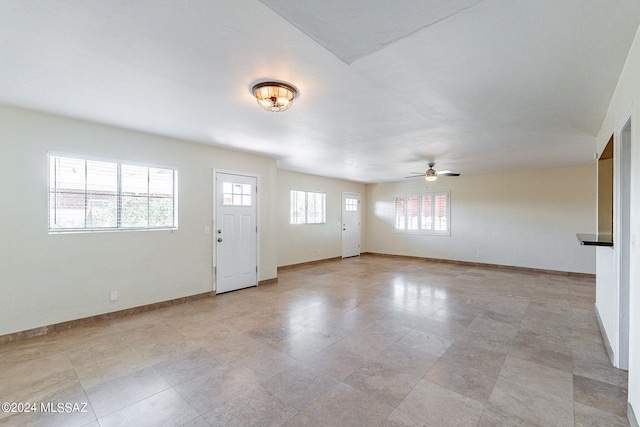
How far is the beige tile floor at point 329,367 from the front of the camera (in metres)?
1.98

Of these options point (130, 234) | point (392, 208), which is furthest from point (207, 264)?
point (392, 208)

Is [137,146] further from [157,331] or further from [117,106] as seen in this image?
[157,331]

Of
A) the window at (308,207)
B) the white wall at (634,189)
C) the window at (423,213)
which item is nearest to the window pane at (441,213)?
the window at (423,213)

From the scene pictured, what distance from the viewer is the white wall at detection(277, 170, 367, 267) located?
289 inches

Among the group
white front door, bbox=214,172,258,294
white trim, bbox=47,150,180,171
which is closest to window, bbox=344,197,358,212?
white front door, bbox=214,172,258,294

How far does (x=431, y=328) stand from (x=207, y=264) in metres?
3.66

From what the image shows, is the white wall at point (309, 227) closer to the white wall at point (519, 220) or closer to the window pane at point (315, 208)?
the window pane at point (315, 208)

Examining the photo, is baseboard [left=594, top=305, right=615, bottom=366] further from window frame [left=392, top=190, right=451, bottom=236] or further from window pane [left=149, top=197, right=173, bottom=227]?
window pane [left=149, top=197, right=173, bottom=227]

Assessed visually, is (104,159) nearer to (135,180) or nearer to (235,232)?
(135,180)

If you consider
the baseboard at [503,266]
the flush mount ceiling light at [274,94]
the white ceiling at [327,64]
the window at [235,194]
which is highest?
the white ceiling at [327,64]

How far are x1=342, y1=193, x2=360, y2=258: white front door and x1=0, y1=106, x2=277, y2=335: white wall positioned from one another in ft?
16.7

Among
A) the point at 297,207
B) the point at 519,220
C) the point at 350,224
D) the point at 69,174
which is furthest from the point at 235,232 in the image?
the point at 519,220

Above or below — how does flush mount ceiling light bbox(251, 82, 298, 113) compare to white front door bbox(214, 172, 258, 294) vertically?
above

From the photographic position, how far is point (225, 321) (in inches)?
146
